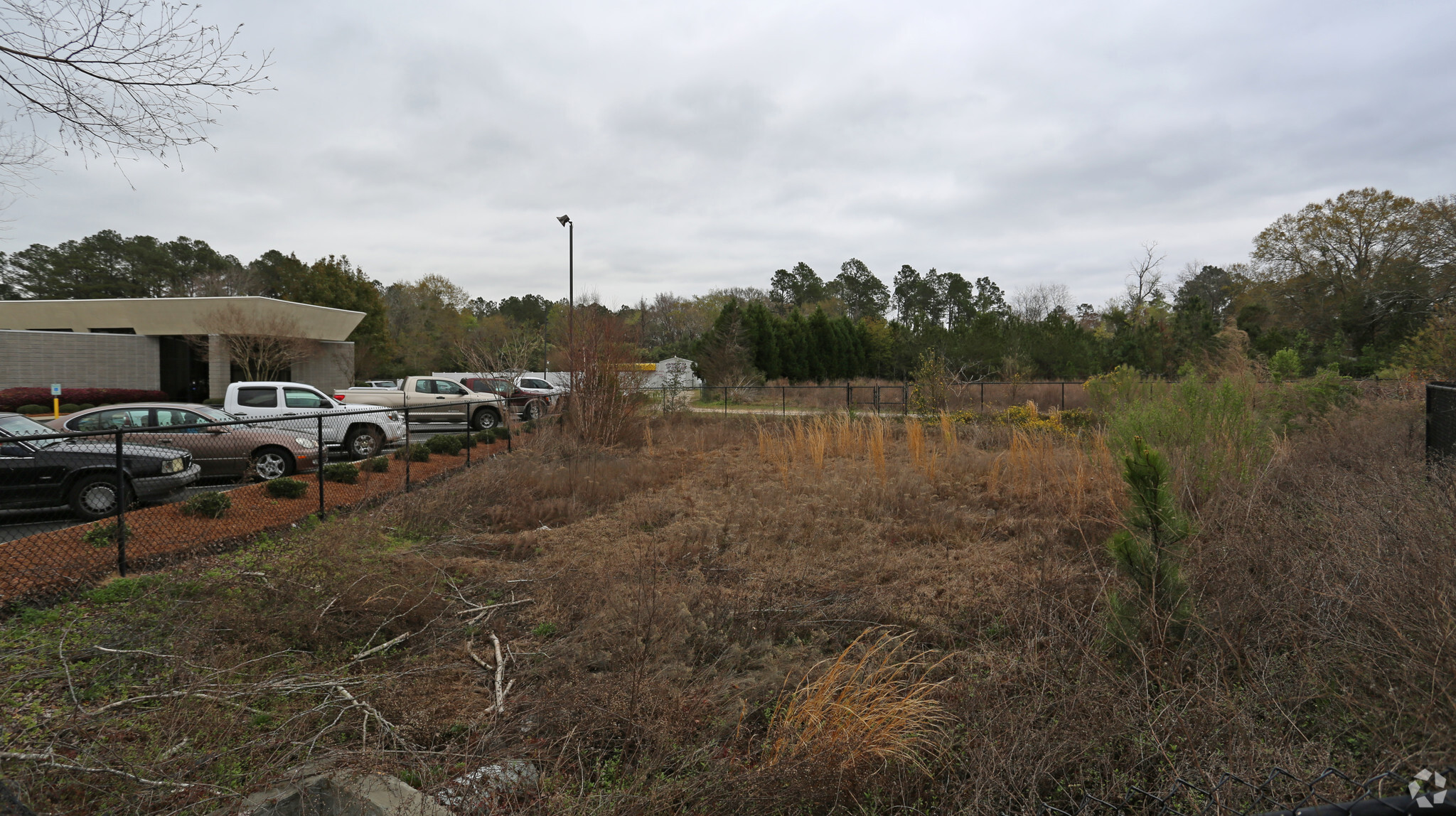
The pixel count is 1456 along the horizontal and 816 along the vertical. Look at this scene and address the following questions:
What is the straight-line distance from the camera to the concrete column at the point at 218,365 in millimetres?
31609

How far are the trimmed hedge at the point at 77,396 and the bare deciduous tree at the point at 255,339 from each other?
356 cm

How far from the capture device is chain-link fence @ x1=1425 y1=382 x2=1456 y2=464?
656 cm

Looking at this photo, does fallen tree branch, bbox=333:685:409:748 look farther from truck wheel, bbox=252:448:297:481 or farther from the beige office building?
the beige office building

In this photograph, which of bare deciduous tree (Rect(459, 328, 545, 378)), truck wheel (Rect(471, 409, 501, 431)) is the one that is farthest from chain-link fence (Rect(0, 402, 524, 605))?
bare deciduous tree (Rect(459, 328, 545, 378))

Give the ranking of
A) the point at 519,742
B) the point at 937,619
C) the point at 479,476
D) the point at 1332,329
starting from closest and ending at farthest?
the point at 519,742 < the point at 937,619 < the point at 479,476 < the point at 1332,329

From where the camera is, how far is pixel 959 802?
2715 mm

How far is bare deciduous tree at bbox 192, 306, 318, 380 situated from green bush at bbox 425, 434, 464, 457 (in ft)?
78.4

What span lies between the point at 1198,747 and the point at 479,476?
941cm

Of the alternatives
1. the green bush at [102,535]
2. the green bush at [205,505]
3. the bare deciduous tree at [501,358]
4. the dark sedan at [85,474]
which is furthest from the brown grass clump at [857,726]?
the bare deciduous tree at [501,358]

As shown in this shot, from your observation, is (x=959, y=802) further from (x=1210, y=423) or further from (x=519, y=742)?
(x=1210, y=423)

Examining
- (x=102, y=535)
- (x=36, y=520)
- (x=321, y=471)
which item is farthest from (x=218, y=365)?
(x=102, y=535)

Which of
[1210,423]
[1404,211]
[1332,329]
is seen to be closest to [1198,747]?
[1210,423]

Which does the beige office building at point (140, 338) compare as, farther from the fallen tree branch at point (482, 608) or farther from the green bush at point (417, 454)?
the fallen tree branch at point (482, 608)

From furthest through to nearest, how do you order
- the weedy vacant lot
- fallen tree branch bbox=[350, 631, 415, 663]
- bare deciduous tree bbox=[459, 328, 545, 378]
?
bare deciduous tree bbox=[459, 328, 545, 378]
fallen tree branch bbox=[350, 631, 415, 663]
the weedy vacant lot
